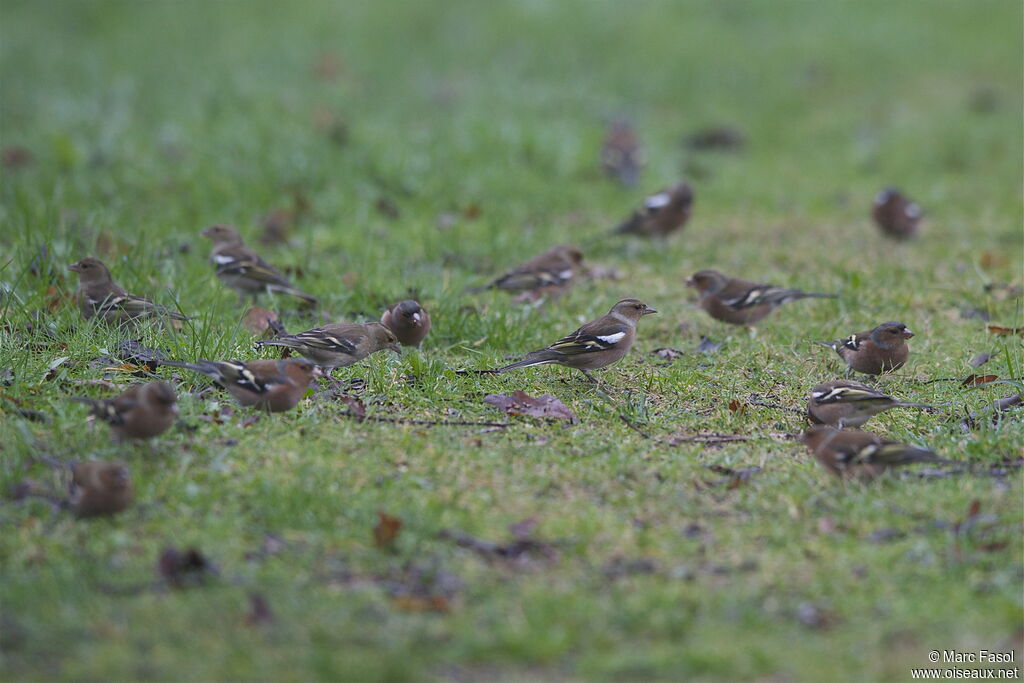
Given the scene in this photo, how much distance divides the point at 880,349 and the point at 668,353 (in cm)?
135

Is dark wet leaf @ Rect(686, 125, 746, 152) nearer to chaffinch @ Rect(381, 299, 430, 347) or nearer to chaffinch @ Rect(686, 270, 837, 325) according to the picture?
chaffinch @ Rect(686, 270, 837, 325)

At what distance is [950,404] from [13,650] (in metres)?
4.91

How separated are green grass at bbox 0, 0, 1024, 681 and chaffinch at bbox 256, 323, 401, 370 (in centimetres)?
14

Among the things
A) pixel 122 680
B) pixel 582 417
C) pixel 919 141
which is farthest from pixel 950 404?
pixel 919 141

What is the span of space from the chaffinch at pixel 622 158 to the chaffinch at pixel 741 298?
163 inches

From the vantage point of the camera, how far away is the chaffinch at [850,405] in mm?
5711

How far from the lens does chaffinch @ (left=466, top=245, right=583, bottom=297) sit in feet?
27.3

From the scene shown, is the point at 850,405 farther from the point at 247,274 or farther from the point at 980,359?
the point at 247,274

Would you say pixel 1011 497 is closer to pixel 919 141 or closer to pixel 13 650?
pixel 13 650

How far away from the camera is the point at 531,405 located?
5957 millimetres

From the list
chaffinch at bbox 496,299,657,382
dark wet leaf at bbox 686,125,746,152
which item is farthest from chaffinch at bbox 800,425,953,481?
dark wet leaf at bbox 686,125,746,152

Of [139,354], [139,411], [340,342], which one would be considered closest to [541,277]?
[340,342]

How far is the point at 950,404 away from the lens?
20.0ft

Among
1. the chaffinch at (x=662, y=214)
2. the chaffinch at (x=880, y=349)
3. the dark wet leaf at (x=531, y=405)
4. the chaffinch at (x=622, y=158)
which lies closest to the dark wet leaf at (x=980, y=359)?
the chaffinch at (x=880, y=349)
